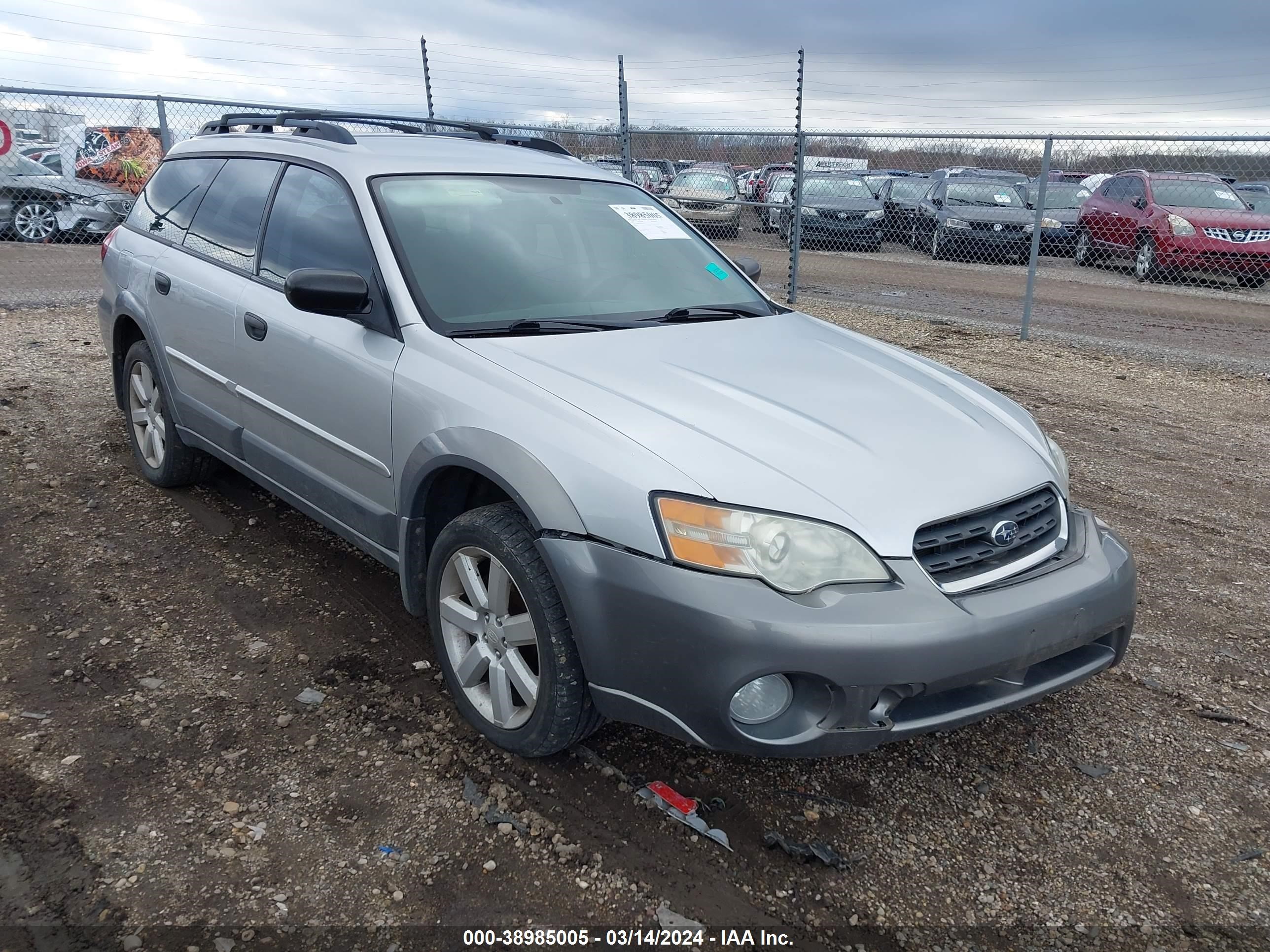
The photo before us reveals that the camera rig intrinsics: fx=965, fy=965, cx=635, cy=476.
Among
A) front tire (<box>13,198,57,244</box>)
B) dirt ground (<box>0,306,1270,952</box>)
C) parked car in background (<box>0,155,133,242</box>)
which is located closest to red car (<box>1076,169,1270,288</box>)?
dirt ground (<box>0,306,1270,952</box>)

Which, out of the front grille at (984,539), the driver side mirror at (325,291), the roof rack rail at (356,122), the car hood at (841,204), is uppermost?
the roof rack rail at (356,122)

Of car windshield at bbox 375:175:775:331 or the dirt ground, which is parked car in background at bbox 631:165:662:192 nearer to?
car windshield at bbox 375:175:775:331

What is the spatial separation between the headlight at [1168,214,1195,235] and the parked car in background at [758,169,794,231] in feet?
15.9

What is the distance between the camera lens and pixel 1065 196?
15.7 m

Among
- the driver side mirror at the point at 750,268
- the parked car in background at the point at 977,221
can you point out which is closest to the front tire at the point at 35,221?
the driver side mirror at the point at 750,268

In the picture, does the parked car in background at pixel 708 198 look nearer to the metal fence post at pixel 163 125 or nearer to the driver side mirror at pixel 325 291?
the metal fence post at pixel 163 125

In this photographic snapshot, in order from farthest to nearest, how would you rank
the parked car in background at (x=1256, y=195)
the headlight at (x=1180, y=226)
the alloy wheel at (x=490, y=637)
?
the parked car in background at (x=1256, y=195)
the headlight at (x=1180, y=226)
the alloy wheel at (x=490, y=637)

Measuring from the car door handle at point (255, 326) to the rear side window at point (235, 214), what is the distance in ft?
0.71

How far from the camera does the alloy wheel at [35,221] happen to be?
12391mm

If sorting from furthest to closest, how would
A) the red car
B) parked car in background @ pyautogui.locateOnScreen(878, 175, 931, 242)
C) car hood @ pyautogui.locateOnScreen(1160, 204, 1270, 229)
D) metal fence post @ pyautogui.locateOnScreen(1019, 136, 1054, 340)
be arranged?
1. parked car in background @ pyautogui.locateOnScreen(878, 175, 931, 242)
2. the red car
3. car hood @ pyautogui.locateOnScreen(1160, 204, 1270, 229)
4. metal fence post @ pyautogui.locateOnScreen(1019, 136, 1054, 340)

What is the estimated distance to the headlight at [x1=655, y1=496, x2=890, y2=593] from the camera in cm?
228

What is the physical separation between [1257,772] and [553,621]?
7.01 ft

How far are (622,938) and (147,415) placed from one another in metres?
3.77

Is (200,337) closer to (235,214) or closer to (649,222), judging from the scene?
(235,214)
